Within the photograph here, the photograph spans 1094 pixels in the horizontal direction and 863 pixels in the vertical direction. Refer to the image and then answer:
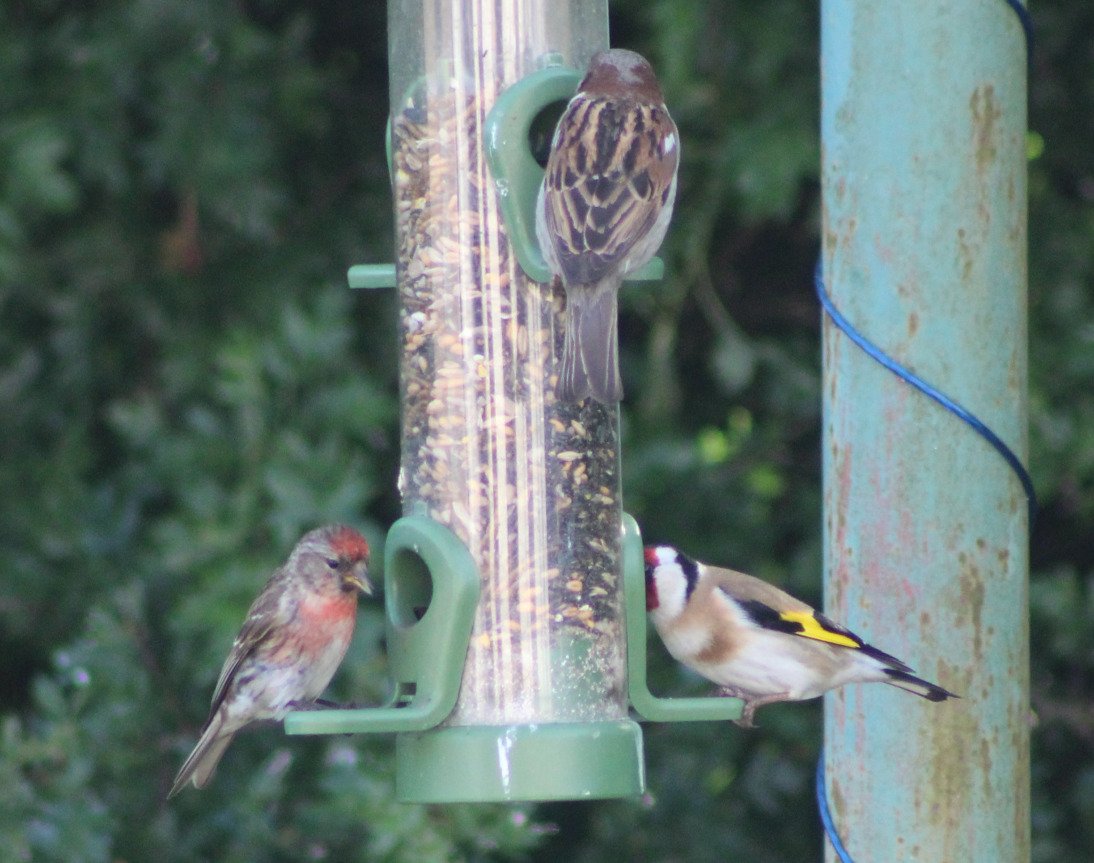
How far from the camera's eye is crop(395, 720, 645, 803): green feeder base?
3531 millimetres

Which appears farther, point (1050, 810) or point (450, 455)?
point (1050, 810)

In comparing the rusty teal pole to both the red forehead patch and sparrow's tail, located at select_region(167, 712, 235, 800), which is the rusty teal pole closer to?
the red forehead patch

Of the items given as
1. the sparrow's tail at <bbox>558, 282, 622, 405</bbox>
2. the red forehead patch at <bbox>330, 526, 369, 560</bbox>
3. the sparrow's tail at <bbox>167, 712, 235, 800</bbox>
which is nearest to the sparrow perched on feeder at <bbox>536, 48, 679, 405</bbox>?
the sparrow's tail at <bbox>558, 282, 622, 405</bbox>

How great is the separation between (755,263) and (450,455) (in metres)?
3.20

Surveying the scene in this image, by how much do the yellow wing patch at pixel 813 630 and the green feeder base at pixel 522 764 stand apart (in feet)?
1.41

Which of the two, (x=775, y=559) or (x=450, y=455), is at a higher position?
(x=450, y=455)

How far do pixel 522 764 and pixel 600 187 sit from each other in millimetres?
1143

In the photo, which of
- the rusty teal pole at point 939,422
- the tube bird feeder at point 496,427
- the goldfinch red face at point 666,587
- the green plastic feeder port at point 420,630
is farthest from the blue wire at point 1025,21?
the goldfinch red face at point 666,587

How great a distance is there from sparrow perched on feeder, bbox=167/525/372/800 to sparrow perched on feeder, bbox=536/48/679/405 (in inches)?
38.1

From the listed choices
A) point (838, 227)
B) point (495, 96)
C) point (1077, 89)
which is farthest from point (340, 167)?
point (838, 227)

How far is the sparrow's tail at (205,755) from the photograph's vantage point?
458 cm

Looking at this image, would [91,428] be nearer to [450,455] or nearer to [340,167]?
[340,167]

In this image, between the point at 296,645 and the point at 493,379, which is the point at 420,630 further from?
the point at 296,645

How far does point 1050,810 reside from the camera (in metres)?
6.04
